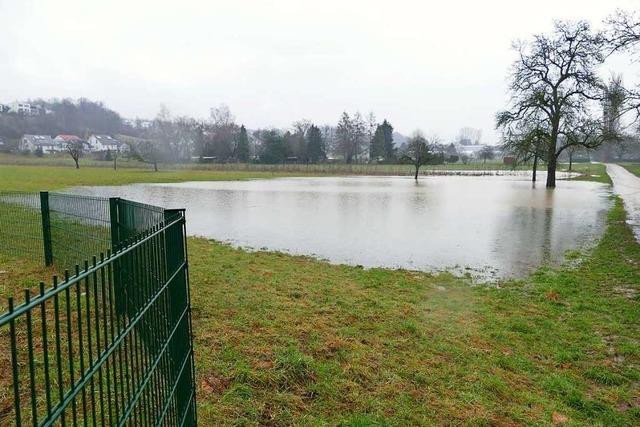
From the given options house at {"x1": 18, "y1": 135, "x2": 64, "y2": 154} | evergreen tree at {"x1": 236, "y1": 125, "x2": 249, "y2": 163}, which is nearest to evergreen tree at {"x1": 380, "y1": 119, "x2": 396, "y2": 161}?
evergreen tree at {"x1": 236, "y1": 125, "x2": 249, "y2": 163}

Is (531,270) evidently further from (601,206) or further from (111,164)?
(111,164)

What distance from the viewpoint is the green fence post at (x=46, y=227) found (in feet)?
22.2

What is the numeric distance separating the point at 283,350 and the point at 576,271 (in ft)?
21.4

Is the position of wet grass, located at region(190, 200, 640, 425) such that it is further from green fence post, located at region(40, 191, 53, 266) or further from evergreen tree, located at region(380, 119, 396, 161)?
evergreen tree, located at region(380, 119, 396, 161)

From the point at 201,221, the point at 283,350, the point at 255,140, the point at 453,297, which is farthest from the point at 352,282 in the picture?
the point at 255,140

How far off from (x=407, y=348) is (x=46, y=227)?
5.72 metres

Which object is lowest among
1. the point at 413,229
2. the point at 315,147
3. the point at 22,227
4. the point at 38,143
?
the point at 413,229

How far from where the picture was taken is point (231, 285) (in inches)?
253

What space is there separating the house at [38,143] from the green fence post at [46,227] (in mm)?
89467

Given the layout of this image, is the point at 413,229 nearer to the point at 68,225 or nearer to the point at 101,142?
the point at 68,225

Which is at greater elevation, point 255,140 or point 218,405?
point 255,140

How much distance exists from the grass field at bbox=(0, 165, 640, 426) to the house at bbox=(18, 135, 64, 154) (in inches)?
3633

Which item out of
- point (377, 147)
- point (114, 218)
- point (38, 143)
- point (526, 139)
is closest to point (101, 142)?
point (38, 143)

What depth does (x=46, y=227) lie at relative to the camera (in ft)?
A: 22.5
